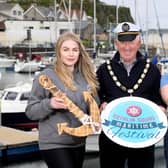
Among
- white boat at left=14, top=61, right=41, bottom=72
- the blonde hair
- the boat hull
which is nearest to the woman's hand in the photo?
the blonde hair

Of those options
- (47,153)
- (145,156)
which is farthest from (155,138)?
(47,153)

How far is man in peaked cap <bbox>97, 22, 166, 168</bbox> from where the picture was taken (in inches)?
156

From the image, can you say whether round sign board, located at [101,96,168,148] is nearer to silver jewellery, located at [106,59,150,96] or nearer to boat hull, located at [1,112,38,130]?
silver jewellery, located at [106,59,150,96]

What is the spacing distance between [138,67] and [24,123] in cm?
1058

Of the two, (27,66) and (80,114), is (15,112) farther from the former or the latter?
(27,66)

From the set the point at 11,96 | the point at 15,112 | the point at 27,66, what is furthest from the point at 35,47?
the point at 15,112

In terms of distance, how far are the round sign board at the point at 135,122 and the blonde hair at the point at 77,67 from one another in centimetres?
23

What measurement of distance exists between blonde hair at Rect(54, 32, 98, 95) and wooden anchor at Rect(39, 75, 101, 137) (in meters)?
0.09

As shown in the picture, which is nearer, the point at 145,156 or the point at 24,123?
the point at 145,156

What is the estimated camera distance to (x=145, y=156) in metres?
4.06

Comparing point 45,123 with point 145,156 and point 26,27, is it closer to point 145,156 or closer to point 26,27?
point 145,156

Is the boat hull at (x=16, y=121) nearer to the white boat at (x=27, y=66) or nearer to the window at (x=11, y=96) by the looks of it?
the window at (x=11, y=96)

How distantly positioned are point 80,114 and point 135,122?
433mm

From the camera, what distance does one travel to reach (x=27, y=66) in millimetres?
46344
